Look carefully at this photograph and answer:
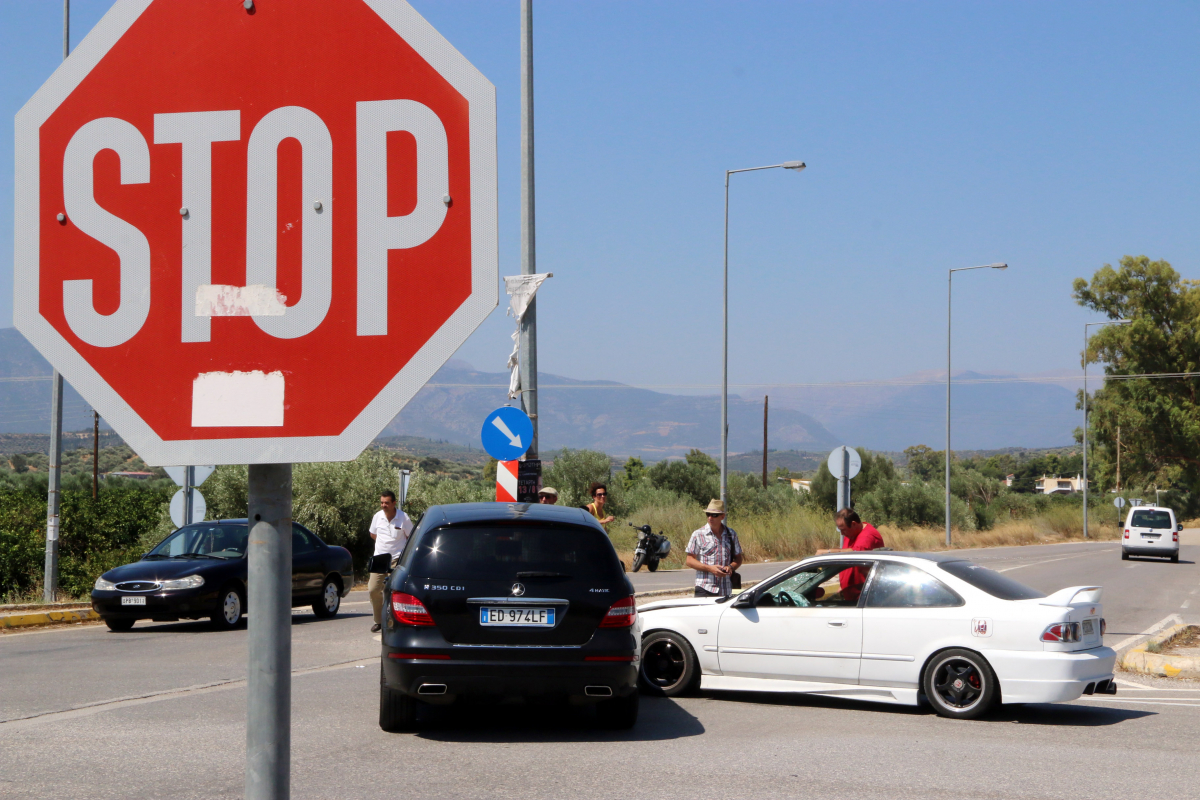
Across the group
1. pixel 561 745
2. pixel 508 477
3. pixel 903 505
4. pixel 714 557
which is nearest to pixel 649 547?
pixel 714 557

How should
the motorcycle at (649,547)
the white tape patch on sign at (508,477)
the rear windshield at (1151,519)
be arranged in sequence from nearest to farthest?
the motorcycle at (649,547)
the white tape patch on sign at (508,477)
the rear windshield at (1151,519)

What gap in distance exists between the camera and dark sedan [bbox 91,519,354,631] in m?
16.1

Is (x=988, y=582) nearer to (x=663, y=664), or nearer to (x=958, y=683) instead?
(x=958, y=683)

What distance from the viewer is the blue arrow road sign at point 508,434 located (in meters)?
14.7

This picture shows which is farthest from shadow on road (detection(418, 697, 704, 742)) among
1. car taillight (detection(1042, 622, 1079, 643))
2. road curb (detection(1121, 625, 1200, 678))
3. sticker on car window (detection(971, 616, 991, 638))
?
road curb (detection(1121, 625, 1200, 678))

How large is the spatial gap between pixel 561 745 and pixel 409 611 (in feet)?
4.74

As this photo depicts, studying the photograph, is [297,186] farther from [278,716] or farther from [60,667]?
[60,667]

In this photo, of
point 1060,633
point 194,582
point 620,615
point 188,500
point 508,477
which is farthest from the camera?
point 188,500

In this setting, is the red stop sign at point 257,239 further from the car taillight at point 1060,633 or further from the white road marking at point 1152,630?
the white road marking at point 1152,630

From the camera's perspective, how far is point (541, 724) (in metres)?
9.34

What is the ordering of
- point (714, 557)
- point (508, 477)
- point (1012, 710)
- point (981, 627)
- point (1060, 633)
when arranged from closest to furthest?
point (1060, 633)
point (981, 627)
point (1012, 710)
point (714, 557)
point (508, 477)

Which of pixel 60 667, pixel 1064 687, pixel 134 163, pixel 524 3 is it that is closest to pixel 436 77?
pixel 134 163

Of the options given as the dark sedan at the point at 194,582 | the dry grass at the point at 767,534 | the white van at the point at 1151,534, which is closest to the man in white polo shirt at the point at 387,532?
the dark sedan at the point at 194,582

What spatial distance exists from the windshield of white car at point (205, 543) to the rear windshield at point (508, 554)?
9.34 m
